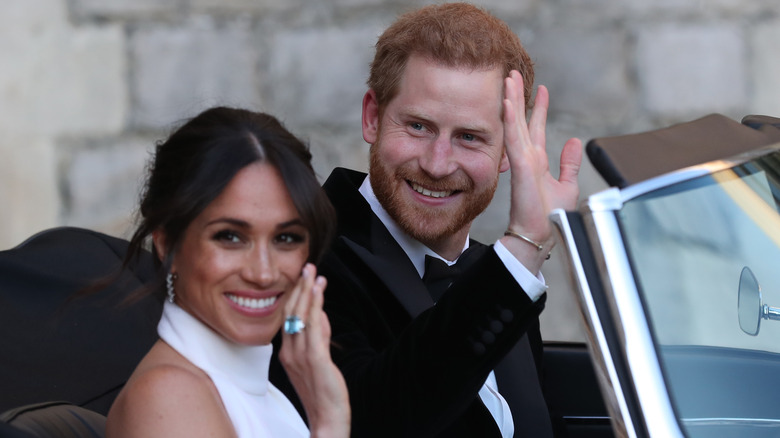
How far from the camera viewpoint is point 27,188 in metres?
4.84

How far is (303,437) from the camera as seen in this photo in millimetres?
2004

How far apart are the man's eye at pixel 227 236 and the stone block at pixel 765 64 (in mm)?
3740

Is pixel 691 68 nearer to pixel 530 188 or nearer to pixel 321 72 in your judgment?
pixel 321 72

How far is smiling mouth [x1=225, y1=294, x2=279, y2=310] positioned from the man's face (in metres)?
0.79

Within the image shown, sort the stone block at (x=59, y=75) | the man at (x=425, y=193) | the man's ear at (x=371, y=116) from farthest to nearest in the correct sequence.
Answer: the stone block at (x=59, y=75) → the man's ear at (x=371, y=116) → the man at (x=425, y=193)

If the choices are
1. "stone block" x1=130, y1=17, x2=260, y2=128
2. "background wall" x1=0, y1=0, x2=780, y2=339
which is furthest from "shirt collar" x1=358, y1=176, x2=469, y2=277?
"stone block" x1=130, y1=17, x2=260, y2=128

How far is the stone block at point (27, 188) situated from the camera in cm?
480

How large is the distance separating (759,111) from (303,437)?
11.8 feet

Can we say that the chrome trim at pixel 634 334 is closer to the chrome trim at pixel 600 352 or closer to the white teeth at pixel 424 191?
the chrome trim at pixel 600 352

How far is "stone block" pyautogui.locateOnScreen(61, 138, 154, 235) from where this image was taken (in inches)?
190

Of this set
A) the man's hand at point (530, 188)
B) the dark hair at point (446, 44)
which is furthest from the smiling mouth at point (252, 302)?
the dark hair at point (446, 44)

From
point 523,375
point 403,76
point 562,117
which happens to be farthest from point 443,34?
point 562,117

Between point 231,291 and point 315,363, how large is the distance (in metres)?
0.21

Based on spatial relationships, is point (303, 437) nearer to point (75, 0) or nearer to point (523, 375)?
point (523, 375)
